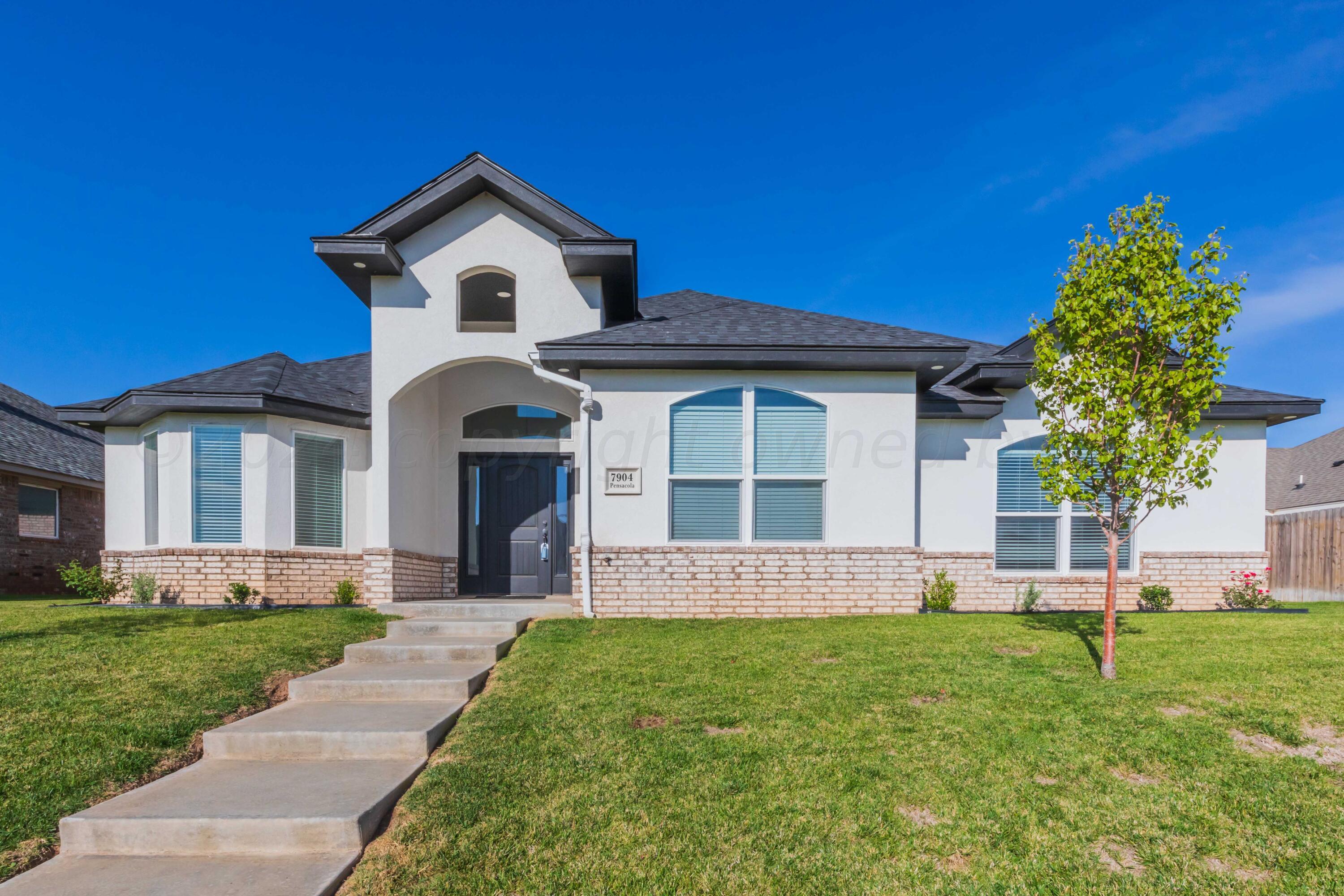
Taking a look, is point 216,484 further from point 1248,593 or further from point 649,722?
point 1248,593

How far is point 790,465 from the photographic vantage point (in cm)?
959

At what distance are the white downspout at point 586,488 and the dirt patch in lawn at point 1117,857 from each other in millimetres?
6495

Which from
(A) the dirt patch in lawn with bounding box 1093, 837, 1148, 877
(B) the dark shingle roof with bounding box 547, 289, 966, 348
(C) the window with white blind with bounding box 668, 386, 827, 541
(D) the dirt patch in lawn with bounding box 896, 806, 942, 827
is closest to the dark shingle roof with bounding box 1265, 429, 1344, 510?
(B) the dark shingle roof with bounding box 547, 289, 966, 348

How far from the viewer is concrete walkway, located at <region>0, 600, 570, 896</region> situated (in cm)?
341

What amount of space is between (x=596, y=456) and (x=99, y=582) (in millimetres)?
7860

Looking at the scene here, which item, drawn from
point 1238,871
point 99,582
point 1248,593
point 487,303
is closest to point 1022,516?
point 1248,593

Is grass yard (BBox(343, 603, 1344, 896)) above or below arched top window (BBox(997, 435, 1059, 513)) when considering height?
below

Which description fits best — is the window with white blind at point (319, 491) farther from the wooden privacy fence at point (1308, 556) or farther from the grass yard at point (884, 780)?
the wooden privacy fence at point (1308, 556)

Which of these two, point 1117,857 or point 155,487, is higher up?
point 155,487

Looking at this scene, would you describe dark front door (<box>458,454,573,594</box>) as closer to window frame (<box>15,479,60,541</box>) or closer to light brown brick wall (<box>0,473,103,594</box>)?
light brown brick wall (<box>0,473,103,594</box>)

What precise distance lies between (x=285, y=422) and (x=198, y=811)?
25.6 feet

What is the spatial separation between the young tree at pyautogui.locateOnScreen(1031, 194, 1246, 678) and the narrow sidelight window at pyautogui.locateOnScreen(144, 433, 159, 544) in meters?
12.3

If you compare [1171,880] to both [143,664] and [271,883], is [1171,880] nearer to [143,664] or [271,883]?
[271,883]

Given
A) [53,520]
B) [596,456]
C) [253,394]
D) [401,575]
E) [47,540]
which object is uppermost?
[253,394]
